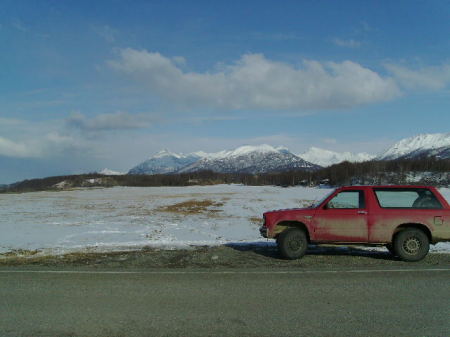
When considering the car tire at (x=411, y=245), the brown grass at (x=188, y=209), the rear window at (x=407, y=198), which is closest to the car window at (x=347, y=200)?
the rear window at (x=407, y=198)

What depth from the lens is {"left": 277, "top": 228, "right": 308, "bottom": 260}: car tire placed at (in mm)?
10023

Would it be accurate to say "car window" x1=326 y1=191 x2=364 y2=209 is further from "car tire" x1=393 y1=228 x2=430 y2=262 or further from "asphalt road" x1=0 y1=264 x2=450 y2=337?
"asphalt road" x1=0 y1=264 x2=450 y2=337

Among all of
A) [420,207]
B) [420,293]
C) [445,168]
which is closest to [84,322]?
[420,293]

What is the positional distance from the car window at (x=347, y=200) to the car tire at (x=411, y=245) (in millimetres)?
1269

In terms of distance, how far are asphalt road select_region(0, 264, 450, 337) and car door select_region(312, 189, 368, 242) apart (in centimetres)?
133

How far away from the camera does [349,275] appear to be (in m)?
8.12

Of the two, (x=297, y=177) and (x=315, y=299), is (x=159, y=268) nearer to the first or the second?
(x=315, y=299)

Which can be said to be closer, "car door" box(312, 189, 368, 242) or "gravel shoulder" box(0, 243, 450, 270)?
"gravel shoulder" box(0, 243, 450, 270)

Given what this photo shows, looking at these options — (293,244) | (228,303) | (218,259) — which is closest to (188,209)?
(218,259)

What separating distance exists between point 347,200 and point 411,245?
1957 mm

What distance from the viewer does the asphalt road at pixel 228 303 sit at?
204 inches

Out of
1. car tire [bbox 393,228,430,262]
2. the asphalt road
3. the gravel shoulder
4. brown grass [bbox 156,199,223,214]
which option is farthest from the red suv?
brown grass [bbox 156,199,223,214]

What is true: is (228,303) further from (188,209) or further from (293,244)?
(188,209)

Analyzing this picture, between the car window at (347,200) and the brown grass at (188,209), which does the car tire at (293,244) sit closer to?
the car window at (347,200)
